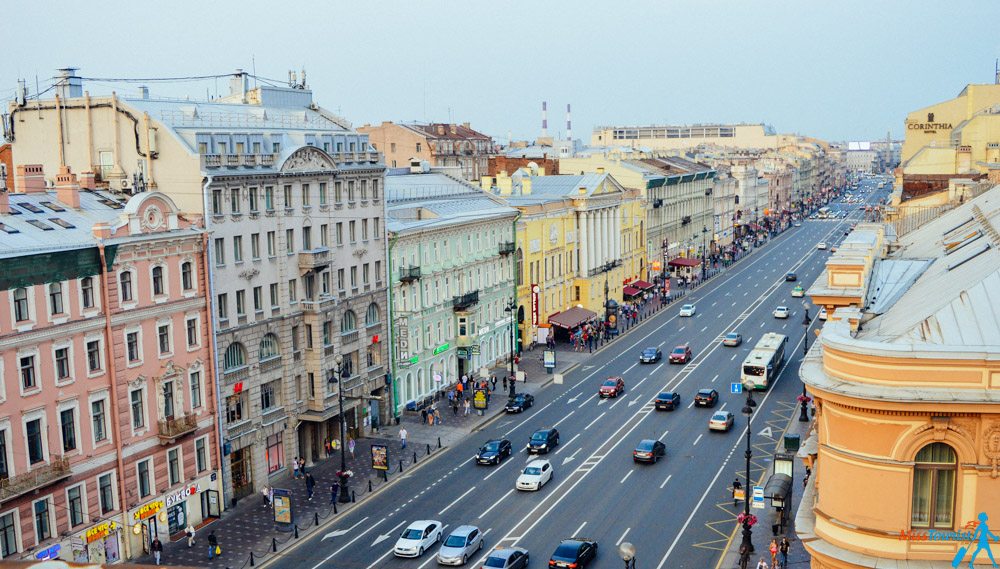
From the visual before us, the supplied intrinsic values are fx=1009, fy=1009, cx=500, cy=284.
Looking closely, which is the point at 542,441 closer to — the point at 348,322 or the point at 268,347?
the point at 348,322

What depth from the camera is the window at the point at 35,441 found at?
3706 cm

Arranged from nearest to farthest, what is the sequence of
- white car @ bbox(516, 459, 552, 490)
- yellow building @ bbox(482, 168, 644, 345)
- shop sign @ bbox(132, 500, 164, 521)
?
shop sign @ bbox(132, 500, 164, 521) → white car @ bbox(516, 459, 552, 490) → yellow building @ bbox(482, 168, 644, 345)

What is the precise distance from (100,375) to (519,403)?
29298mm

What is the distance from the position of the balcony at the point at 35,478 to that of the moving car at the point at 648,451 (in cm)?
2713

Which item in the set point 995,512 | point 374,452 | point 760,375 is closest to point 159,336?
point 374,452

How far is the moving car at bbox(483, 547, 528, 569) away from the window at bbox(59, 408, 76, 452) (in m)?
16.5

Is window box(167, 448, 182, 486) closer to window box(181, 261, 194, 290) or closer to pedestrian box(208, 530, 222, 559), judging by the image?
pedestrian box(208, 530, 222, 559)

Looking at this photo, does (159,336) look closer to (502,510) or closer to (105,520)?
(105,520)

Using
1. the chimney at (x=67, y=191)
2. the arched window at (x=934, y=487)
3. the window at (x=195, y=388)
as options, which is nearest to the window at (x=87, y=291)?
the chimney at (x=67, y=191)

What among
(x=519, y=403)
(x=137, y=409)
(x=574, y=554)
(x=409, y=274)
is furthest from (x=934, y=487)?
(x=409, y=274)

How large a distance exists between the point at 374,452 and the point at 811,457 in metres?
28.0

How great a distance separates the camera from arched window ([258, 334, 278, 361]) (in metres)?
49.9

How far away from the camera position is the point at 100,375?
131ft

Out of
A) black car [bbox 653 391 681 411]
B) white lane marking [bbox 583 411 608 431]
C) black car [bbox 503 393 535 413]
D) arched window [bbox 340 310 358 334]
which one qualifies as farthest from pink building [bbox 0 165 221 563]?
black car [bbox 653 391 681 411]
